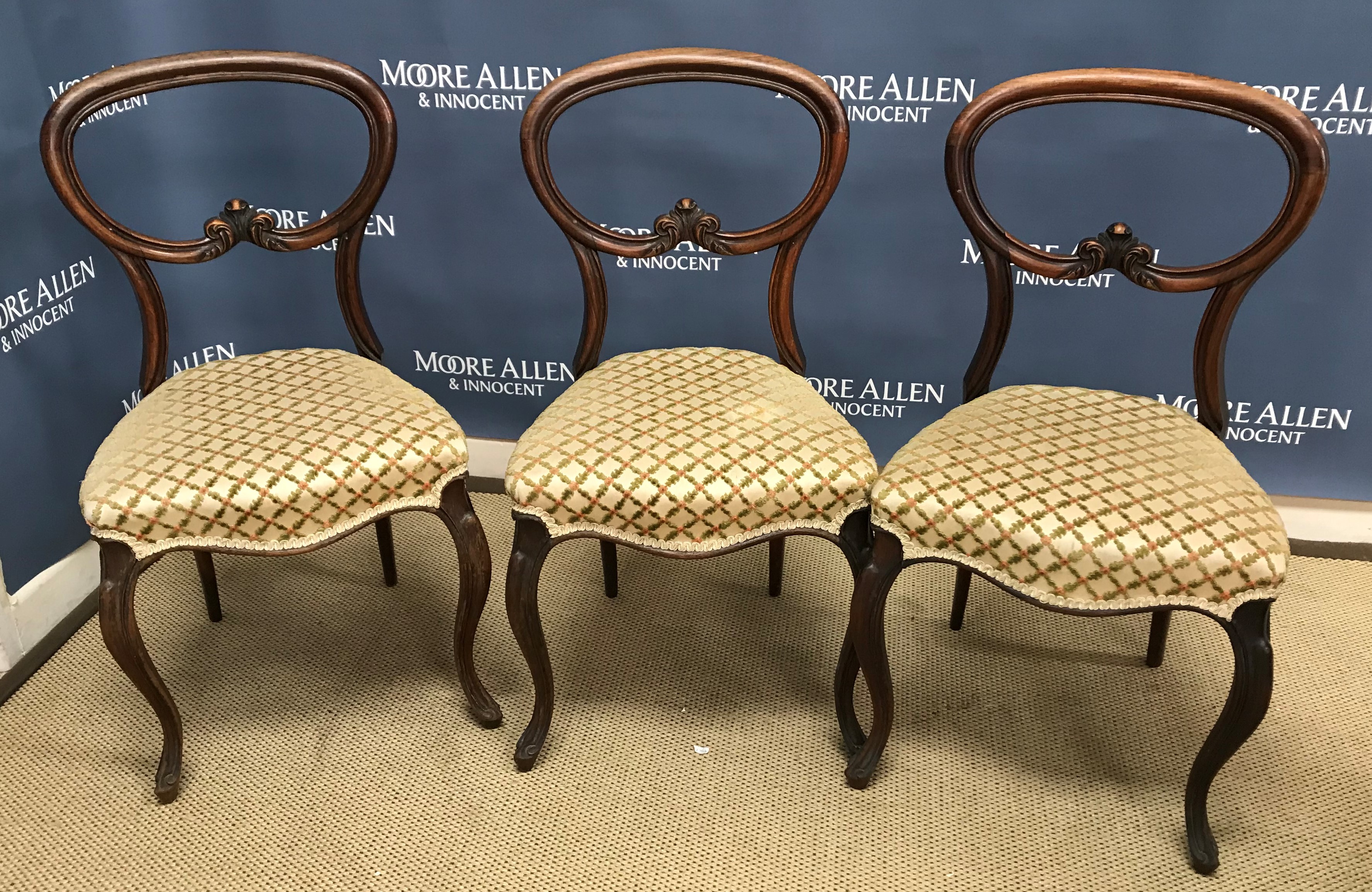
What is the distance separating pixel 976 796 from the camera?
1.85 meters

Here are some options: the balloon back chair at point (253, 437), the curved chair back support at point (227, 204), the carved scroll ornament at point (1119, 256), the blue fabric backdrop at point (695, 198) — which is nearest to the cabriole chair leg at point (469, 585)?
the balloon back chair at point (253, 437)

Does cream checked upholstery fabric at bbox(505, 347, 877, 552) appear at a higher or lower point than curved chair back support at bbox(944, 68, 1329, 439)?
lower

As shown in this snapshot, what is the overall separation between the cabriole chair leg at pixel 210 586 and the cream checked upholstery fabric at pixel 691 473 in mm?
816

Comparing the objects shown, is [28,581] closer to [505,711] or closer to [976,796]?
[505,711]

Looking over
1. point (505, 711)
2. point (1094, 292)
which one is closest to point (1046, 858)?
point (505, 711)

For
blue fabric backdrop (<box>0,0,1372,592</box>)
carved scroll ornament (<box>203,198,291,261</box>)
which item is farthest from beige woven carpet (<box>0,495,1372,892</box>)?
carved scroll ornament (<box>203,198,291,261</box>)

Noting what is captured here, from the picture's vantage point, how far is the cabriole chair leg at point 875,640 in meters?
1.68

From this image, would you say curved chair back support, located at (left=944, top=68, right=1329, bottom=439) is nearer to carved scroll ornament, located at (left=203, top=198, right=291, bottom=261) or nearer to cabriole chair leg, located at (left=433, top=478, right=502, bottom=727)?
cabriole chair leg, located at (left=433, top=478, right=502, bottom=727)

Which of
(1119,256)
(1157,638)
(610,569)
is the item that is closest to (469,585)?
(610,569)

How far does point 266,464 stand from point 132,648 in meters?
0.36

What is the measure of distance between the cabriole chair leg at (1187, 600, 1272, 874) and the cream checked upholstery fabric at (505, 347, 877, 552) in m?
0.56

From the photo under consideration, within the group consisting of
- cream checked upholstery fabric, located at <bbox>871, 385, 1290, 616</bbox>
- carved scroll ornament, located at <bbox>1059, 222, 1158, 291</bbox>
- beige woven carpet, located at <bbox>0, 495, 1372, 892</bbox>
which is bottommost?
beige woven carpet, located at <bbox>0, 495, 1372, 892</bbox>

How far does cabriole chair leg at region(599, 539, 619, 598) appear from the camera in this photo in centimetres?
229

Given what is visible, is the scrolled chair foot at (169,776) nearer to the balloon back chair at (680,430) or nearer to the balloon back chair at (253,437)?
the balloon back chair at (253,437)
